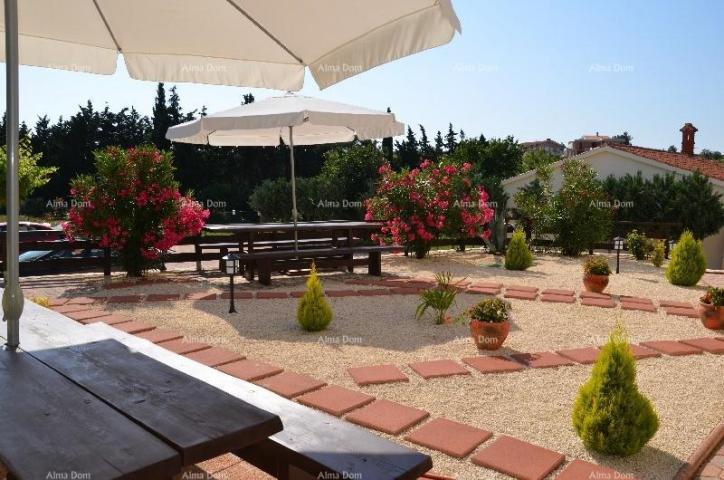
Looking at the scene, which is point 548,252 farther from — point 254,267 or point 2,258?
point 2,258

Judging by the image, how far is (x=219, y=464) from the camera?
8.45 feet

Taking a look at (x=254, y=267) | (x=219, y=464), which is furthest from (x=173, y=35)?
(x=254, y=267)

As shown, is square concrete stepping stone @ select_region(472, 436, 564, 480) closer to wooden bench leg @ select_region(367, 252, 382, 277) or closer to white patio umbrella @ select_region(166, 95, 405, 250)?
white patio umbrella @ select_region(166, 95, 405, 250)

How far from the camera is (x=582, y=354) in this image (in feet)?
14.5

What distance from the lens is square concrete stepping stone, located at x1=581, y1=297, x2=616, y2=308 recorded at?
21.4 ft

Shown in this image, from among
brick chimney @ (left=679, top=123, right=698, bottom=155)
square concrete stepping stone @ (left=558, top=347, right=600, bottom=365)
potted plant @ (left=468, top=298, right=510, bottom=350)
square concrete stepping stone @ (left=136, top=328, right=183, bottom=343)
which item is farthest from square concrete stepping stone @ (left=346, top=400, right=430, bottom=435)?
brick chimney @ (left=679, top=123, right=698, bottom=155)

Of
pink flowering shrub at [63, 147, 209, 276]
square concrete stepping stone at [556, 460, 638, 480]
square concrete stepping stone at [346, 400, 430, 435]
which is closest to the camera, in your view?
square concrete stepping stone at [556, 460, 638, 480]

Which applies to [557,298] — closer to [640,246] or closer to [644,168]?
[640,246]

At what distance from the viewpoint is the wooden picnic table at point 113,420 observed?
1.31 metres

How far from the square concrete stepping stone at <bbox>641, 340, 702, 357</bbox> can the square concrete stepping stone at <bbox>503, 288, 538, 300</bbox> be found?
215 centimetres

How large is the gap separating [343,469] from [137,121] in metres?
41.6

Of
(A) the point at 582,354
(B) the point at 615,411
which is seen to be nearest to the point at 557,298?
(A) the point at 582,354

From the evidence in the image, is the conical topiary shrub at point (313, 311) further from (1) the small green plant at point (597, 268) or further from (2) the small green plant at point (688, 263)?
(2) the small green plant at point (688, 263)

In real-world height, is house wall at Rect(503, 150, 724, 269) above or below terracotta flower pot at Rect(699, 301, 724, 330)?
above
